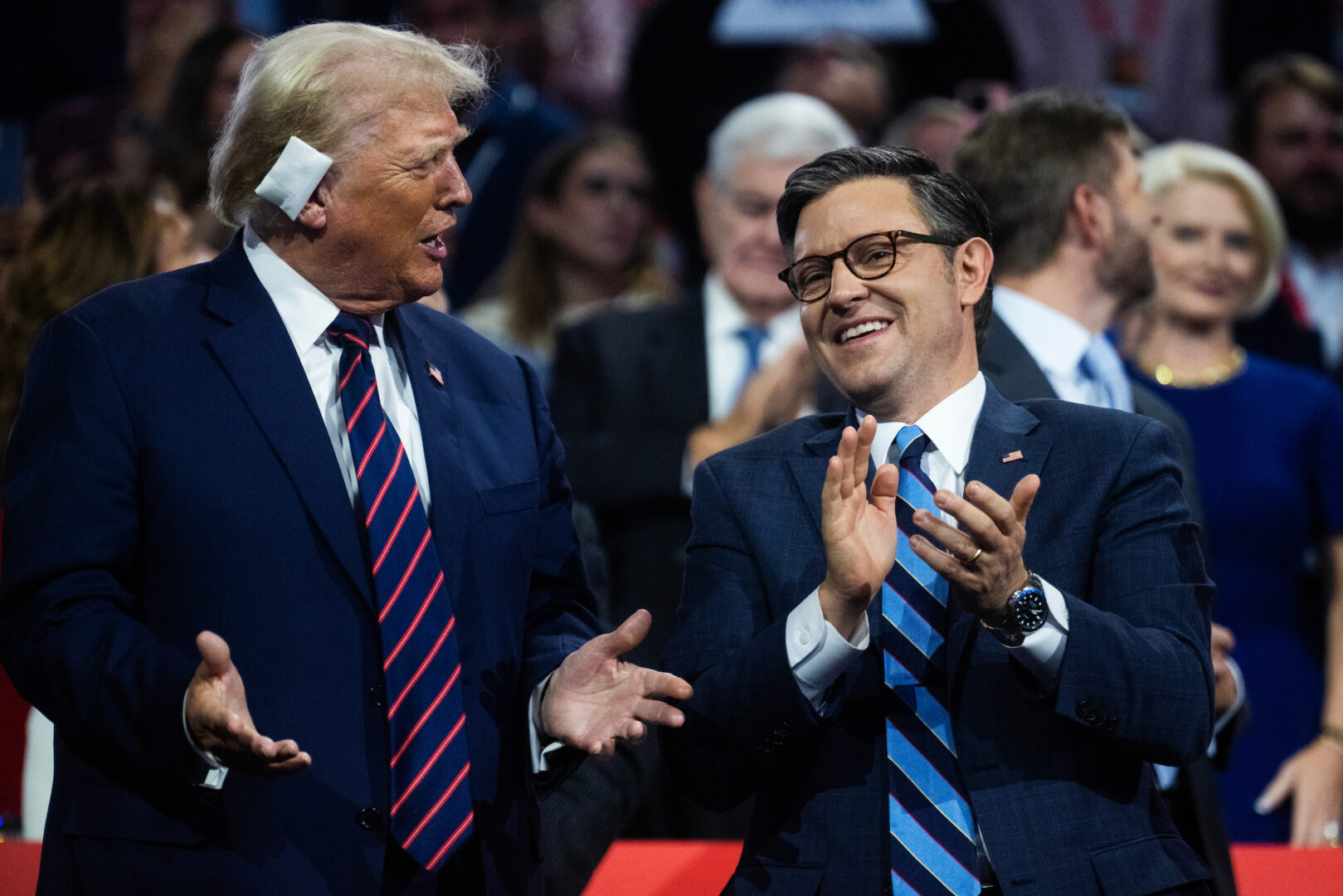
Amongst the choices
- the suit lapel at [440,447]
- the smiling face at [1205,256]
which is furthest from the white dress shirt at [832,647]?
the smiling face at [1205,256]

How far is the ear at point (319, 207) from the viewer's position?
2391mm

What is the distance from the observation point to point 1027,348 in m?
3.14

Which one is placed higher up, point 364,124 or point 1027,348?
A: point 364,124

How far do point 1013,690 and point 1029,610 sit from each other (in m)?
0.20

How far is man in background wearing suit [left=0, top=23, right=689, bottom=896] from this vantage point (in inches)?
84.5

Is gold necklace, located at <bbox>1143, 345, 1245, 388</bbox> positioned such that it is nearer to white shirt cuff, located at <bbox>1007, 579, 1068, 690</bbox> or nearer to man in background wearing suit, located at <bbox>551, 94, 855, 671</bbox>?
man in background wearing suit, located at <bbox>551, 94, 855, 671</bbox>

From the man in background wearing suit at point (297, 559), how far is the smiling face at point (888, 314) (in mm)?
533

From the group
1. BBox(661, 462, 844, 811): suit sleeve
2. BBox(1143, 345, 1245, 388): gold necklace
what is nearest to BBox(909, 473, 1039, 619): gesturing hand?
BBox(661, 462, 844, 811): suit sleeve

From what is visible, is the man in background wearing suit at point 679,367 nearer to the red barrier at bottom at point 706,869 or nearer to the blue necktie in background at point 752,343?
the blue necktie in background at point 752,343

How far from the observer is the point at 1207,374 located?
15.2 ft

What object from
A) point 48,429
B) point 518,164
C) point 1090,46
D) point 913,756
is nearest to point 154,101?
point 518,164

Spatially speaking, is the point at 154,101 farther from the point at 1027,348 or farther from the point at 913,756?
the point at 913,756

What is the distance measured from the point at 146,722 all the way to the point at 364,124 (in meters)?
0.92

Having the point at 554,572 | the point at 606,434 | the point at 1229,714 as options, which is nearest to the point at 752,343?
the point at 606,434
